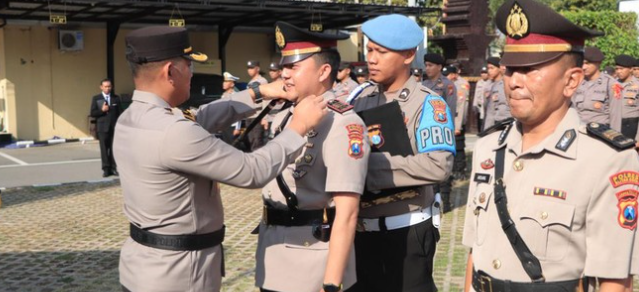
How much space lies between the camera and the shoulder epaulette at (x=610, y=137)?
7.70 ft

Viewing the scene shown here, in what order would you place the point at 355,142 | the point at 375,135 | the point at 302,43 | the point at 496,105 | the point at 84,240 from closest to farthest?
the point at 355,142, the point at 302,43, the point at 375,135, the point at 84,240, the point at 496,105

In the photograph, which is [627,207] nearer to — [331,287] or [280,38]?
[331,287]

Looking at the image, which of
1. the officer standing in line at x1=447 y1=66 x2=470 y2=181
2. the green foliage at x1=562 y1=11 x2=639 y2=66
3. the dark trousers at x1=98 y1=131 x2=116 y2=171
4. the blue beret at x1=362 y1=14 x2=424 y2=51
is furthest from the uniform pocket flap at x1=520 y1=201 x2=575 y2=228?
the green foliage at x1=562 y1=11 x2=639 y2=66

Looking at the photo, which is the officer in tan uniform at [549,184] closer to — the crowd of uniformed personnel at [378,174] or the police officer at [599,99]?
the crowd of uniformed personnel at [378,174]

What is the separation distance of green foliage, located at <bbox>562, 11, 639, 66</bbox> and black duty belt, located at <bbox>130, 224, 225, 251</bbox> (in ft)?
77.2

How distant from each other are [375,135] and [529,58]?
1129 mm

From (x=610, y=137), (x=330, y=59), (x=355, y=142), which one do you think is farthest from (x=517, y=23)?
(x=330, y=59)

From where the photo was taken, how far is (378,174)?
11.1 feet

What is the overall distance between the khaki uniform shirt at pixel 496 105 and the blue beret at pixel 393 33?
25.7ft

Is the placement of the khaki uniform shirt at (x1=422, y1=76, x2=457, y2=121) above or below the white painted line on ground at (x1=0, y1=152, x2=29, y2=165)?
above

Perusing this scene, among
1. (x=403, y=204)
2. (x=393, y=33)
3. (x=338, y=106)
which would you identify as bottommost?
(x=403, y=204)

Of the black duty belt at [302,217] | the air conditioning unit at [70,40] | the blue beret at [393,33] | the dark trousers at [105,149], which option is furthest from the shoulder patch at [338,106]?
the air conditioning unit at [70,40]

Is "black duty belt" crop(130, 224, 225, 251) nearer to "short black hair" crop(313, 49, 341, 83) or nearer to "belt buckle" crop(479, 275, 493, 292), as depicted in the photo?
"short black hair" crop(313, 49, 341, 83)

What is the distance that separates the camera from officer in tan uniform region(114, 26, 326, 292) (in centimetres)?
282
